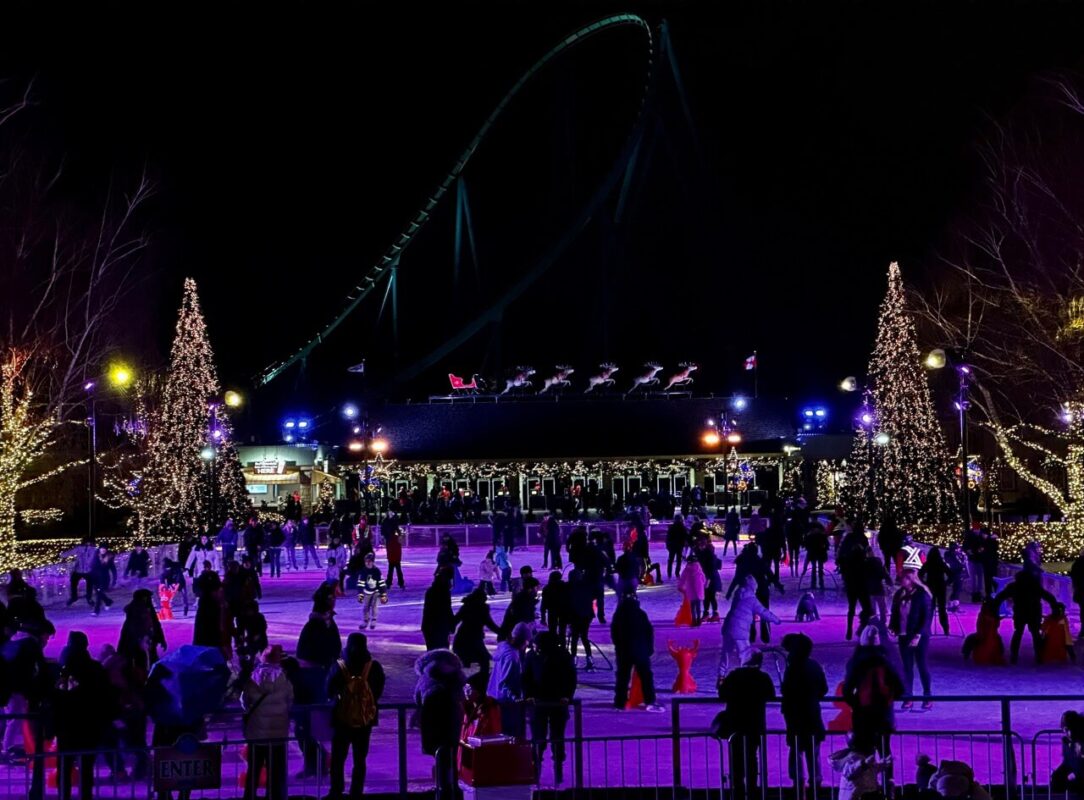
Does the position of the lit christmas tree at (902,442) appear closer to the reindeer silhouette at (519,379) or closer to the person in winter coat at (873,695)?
the reindeer silhouette at (519,379)

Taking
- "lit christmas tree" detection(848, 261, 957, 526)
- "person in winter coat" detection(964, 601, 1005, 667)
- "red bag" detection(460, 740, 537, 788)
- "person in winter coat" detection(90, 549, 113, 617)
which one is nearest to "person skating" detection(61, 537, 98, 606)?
"person in winter coat" detection(90, 549, 113, 617)

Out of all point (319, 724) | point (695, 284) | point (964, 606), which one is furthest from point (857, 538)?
point (695, 284)

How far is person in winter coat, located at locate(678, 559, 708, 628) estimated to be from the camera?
721 inches

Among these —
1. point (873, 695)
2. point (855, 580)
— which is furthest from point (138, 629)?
point (855, 580)

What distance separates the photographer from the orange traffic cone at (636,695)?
12.6 metres

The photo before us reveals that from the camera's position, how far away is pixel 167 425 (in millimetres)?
39625

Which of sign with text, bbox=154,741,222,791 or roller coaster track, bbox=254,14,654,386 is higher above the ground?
roller coaster track, bbox=254,14,654,386

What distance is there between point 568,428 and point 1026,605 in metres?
42.3

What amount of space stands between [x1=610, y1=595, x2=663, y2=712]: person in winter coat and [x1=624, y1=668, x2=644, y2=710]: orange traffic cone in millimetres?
60

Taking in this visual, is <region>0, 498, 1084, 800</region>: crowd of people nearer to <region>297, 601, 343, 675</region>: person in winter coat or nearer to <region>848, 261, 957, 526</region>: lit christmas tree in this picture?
<region>297, 601, 343, 675</region>: person in winter coat

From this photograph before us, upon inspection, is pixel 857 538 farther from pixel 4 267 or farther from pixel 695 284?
pixel 695 284

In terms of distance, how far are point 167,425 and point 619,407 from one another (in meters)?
23.9

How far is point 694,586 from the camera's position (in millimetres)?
18359

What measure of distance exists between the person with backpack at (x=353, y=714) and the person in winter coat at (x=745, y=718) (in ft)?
7.97
